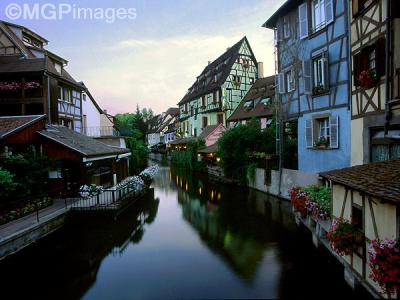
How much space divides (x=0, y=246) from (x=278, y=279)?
8976 millimetres

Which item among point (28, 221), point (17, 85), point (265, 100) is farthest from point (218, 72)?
point (28, 221)

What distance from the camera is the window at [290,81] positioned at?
1767cm

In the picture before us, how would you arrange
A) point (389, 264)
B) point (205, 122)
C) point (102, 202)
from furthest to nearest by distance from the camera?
point (205, 122), point (102, 202), point (389, 264)

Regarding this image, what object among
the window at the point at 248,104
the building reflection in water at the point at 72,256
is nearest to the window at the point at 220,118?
the window at the point at 248,104

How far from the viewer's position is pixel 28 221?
39.2ft

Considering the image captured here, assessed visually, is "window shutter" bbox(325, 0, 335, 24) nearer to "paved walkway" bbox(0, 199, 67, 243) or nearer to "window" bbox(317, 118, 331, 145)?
"window" bbox(317, 118, 331, 145)

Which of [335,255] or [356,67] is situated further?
[356,67]

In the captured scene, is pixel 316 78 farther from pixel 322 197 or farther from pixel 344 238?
pixel 344 238

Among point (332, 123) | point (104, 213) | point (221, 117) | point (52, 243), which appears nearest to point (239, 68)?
point (221, 117)

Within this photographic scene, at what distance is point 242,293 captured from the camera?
7.68 metres

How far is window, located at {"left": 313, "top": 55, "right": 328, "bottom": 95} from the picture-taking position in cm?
1426

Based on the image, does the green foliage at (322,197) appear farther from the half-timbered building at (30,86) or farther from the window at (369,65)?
the half-timbered building at (30,86)

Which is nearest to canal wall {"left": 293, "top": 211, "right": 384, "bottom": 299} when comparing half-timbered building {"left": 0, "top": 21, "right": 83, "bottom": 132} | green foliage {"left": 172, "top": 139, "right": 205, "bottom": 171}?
half-timbered building {"left": 0, "top": 21, "right": 83, "bottom": 132}

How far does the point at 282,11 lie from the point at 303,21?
271 centimetres
